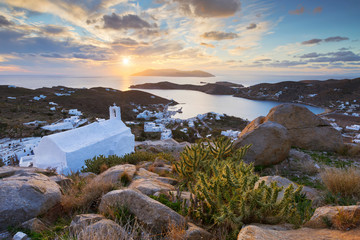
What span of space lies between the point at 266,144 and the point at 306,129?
355 centimetres

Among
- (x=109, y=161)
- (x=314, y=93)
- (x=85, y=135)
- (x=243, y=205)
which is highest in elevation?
(x=314, y=93)

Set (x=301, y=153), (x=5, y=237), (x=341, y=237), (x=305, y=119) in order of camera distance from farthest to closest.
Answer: (x=305, y=119) → (x=301, y=153) → (x=5, y=237) → (x=341, y=237)

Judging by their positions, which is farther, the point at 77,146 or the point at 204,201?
the point at 77,146

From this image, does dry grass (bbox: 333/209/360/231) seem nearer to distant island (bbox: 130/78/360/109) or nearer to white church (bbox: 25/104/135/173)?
white church (bbox: 25/104/135/173)

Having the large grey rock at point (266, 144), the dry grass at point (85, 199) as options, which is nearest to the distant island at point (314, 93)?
the large grey rock at point (266, 144)

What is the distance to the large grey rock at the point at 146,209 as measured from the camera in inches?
101

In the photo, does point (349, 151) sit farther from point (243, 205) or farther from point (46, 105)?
point (46, 105)

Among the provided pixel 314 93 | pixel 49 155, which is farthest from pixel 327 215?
pixel 314 93

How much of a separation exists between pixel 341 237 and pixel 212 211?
1.46 meters

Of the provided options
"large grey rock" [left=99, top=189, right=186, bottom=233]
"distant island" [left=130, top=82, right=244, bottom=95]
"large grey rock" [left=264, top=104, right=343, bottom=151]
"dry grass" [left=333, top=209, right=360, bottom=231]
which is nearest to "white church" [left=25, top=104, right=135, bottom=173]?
"large grey rock" [left=99, top=189, right=186, bottom=233]

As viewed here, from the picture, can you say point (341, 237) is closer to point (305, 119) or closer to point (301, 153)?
point (301, 153)

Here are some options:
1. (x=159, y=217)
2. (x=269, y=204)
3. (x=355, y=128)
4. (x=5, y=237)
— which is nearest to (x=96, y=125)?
(x=5, y=237)

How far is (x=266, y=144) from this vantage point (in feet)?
23.3

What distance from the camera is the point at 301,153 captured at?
8.05 m
